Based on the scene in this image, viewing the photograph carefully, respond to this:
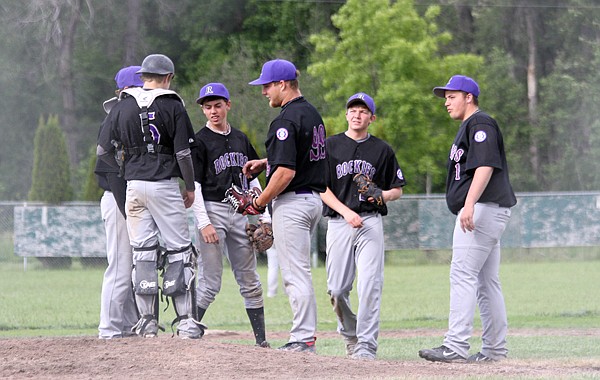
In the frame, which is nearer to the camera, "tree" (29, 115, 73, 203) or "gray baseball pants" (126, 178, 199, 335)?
"gray baseball pants" (126, 178, 199, 335)

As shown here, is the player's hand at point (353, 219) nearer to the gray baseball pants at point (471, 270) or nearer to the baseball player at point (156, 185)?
the gray baseball pants at point (471, 270)

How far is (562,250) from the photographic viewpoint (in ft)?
86.6

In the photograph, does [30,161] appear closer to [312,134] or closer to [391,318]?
[391,318]

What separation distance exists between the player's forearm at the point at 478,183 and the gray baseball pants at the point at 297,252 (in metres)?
1.13

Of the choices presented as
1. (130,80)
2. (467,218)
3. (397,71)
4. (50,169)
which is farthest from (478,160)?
(397,71)

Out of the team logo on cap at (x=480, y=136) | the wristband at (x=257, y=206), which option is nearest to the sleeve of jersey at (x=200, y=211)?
the wristband at (x=257, y=206)

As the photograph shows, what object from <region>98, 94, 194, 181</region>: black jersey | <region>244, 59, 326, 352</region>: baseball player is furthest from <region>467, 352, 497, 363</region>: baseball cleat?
<region>98, 94, 194, 181</region>: black jersey

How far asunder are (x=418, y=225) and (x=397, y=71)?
33.3 ft

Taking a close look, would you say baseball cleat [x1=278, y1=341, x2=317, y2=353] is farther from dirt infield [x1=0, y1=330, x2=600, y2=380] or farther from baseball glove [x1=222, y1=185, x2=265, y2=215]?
baseball glove [x1=222, y1=185, x2=265, y2=215]

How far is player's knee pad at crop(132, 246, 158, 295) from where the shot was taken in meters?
7.38

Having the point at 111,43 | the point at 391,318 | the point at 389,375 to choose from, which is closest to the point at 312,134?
the point at 389,375

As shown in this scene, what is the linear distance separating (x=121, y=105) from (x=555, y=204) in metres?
19.4

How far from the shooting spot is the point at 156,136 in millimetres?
7391

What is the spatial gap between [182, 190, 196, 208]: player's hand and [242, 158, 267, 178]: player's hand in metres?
0.64
